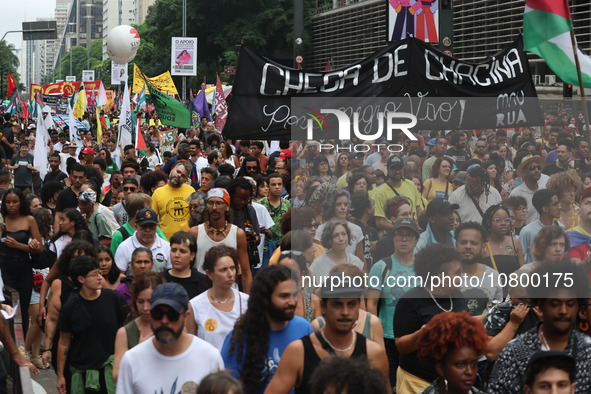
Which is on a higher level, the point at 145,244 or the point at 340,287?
the point at 340,287

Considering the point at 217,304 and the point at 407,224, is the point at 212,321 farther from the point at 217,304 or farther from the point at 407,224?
the point at 407,224

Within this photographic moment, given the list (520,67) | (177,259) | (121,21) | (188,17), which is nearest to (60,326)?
(177,259)

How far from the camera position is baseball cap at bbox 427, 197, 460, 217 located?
5.79 m

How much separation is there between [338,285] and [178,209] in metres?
5.12

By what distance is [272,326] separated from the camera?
4.83m

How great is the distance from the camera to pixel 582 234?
589 centimetres

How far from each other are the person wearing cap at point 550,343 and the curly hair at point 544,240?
2.06 feet

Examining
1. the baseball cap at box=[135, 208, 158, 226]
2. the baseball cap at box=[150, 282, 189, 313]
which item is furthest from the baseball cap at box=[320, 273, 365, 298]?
the baseball cap at box=[135, 208, 158, 226]

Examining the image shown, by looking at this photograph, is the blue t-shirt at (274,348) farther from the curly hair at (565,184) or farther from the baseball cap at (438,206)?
the curly hair at (565,184)

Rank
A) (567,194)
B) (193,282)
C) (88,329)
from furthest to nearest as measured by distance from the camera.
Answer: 1. (193,282)
2. (567,194)
3. (88,329)

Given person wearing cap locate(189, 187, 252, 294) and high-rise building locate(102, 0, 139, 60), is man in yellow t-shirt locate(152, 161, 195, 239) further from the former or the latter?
high-rise building locate(102, 0, 139, 60)

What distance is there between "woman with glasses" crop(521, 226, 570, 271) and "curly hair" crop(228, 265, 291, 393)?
4.55 feet

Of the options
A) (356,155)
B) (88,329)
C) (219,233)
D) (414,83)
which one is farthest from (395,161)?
(88,329)

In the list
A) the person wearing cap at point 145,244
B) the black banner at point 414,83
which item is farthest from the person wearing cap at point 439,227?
the person wearing cap at point 145,244
